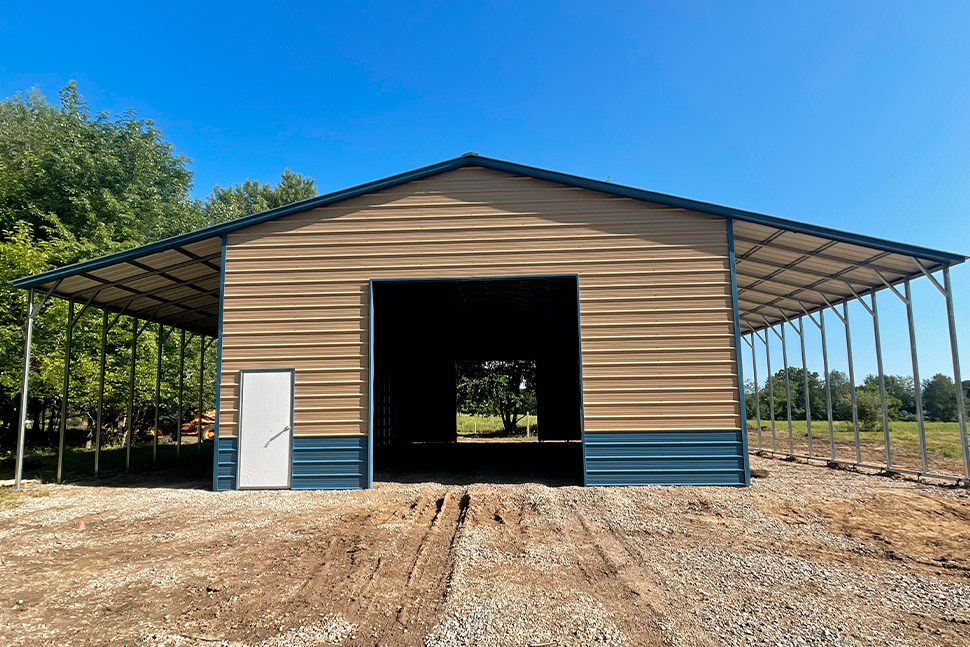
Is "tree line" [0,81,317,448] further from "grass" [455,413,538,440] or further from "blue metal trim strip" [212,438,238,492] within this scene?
"grass" [455,413,538,440]

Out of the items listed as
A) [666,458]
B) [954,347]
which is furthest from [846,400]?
[666,458]

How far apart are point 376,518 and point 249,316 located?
406 centimetres

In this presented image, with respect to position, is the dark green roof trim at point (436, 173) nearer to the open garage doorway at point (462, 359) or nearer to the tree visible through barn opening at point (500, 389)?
the open garage doorway at point (462, 359)

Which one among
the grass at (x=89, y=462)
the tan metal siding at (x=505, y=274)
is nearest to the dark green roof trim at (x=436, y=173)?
the tan metal siding at (x=505, y=274)

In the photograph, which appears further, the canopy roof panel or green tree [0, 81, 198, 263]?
green tree [0, 81, 198, 263]

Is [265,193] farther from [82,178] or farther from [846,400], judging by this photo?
[846,400]

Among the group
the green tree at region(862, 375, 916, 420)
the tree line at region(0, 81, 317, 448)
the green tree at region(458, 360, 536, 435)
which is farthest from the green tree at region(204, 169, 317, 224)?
the green tree at region(862, 375, 916, 420)

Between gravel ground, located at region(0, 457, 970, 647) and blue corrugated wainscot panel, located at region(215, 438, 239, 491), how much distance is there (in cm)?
57

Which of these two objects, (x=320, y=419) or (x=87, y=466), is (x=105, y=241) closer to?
(x=87, y=466)

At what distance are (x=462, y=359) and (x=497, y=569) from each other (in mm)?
15158

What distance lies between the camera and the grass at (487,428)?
2402cm

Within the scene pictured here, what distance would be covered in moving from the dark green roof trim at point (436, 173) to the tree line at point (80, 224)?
5689mm

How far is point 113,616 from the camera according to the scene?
11.9 feet

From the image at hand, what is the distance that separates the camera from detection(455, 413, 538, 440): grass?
2402 centimetres
